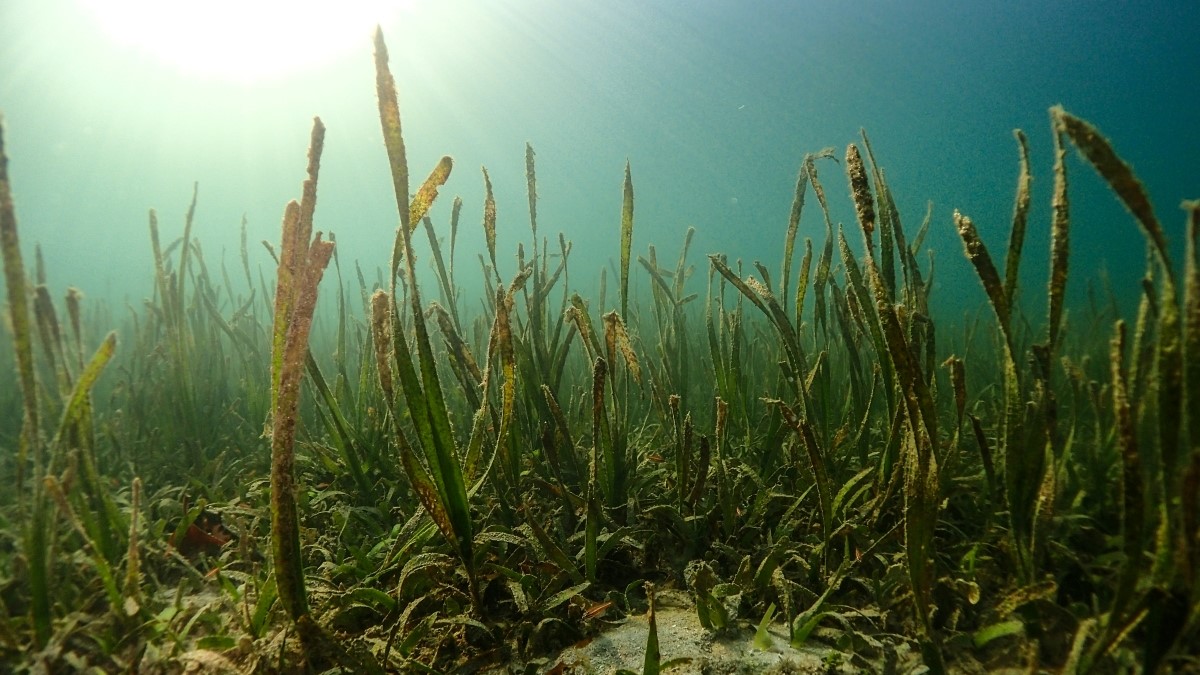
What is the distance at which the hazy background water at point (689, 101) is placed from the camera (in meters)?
35.3

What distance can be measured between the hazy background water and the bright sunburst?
115 centimetres

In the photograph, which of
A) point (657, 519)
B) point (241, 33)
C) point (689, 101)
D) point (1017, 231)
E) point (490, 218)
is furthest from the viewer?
point (689, 101)

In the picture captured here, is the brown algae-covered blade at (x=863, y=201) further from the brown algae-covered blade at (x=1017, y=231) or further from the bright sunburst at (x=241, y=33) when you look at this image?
the bright sunburst at (x=241, y=33)

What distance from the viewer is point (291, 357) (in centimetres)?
71

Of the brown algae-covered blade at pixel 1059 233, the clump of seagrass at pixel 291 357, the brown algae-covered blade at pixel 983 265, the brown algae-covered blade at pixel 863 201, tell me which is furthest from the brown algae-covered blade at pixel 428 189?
the brown algae-covered blade at pixel 1059 233

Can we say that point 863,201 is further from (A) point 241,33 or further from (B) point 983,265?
(A) point 241,33

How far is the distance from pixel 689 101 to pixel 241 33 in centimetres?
3572

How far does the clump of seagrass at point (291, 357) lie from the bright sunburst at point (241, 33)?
1489 inches

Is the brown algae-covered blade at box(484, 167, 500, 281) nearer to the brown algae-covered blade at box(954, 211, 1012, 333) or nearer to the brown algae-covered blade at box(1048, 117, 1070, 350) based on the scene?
the brown algae-covered blade at box(954, 211, 1012, 333)

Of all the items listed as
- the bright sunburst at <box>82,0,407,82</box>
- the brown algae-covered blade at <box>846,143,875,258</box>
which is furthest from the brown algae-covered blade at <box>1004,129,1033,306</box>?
the bright sunburst at <box>82,0,407,82</box>

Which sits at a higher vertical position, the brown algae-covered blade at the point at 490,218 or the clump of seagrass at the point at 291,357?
the brown algae-covered blade at the point at 490,218

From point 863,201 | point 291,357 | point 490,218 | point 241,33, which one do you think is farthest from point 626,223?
point 241,33

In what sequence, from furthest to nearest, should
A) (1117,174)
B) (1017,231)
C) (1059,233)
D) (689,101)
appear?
(689,101) < (1017,231) < (1059,233) < (1117,174)

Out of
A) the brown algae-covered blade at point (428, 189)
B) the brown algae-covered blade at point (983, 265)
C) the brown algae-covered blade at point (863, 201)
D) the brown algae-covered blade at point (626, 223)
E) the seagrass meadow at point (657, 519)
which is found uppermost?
the brown algae-covered blade at point (626, 223)
